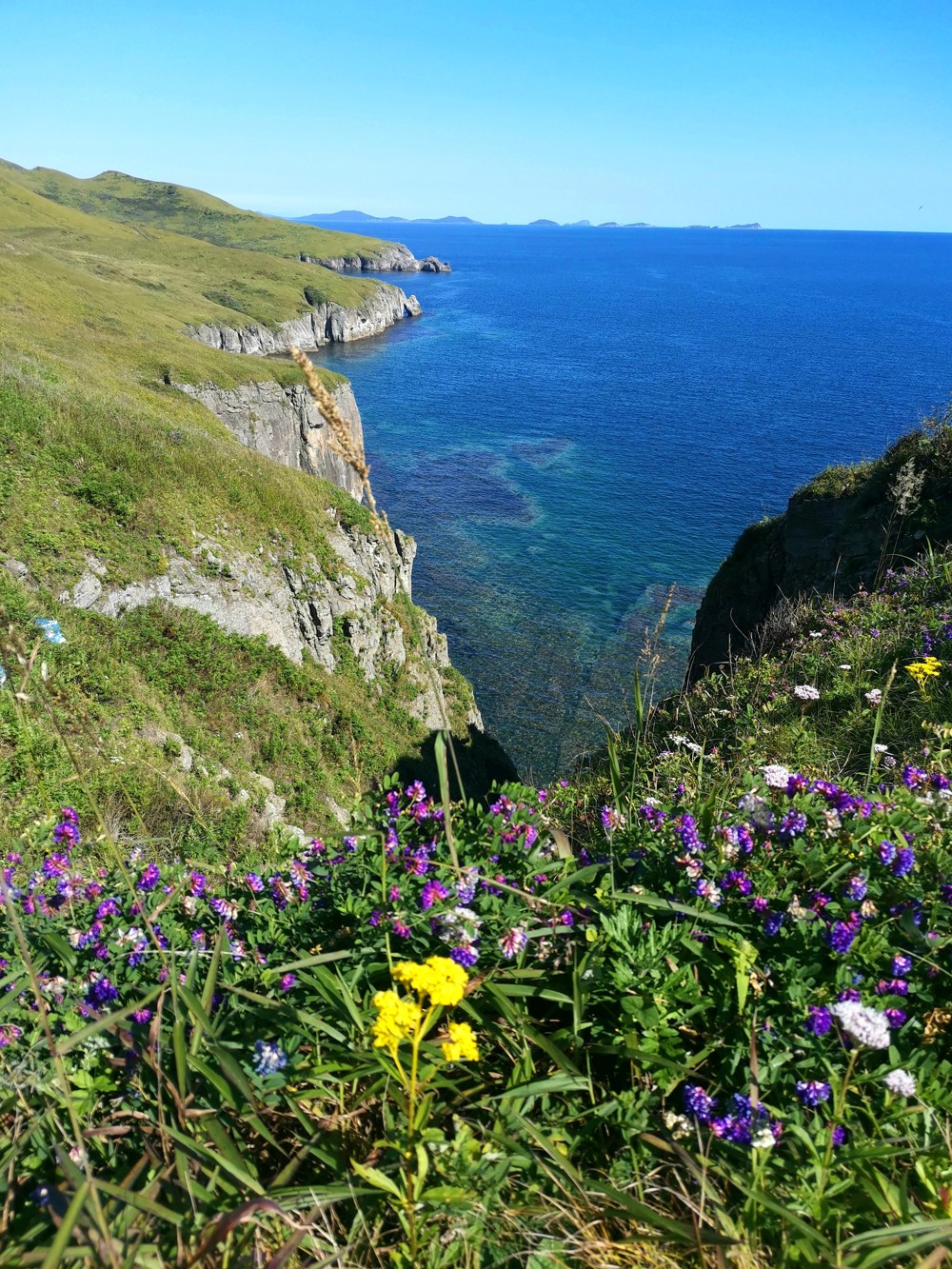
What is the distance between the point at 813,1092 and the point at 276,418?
58.3 metres

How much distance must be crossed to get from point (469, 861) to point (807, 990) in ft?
4.75

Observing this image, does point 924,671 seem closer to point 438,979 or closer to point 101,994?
point 438,979

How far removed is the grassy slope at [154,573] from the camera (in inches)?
585

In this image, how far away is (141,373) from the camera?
42.5 m

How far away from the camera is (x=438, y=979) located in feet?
6.68

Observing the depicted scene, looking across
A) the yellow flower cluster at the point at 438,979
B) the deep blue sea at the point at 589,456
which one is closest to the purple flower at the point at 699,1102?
the yellow flower cluster at the point at 438,979

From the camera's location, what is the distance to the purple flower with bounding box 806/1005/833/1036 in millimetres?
2246

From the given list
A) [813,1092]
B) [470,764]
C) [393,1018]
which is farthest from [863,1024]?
[470,764]

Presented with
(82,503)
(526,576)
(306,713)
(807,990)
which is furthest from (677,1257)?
(526,576)

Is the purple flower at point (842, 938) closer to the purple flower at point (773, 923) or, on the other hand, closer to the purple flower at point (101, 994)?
the purple flower at point (773, 923)

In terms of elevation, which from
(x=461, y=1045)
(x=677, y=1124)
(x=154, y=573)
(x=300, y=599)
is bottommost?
(x=300, y=599)

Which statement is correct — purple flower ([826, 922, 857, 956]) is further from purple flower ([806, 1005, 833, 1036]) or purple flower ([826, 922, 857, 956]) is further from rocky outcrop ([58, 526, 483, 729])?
rocky outcrop ([58, 526, 483, 729])

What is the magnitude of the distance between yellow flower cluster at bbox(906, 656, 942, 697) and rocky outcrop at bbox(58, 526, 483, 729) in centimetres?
1120

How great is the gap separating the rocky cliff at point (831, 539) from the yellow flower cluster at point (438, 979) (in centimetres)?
1044
